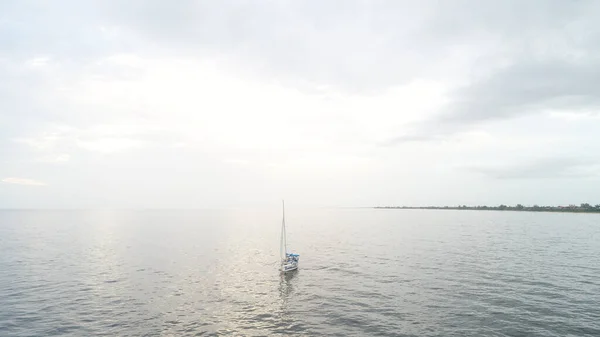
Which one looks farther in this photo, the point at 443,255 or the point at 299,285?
the point at 443,255

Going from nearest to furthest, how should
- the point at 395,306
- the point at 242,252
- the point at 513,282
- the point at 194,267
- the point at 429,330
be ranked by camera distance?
the point at 429,330 → the point at 395,306 → the point at 513,282 → the point at 194,267 → the point at 242,252

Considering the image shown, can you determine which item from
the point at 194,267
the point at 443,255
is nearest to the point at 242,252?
the point at 194,267

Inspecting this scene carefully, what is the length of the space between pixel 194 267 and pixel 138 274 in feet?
35.1

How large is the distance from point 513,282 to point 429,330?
28.0 meters

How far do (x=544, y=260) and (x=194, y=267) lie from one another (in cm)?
7593

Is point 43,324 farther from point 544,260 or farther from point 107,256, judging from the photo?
point 544,260

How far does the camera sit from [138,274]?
2343 inches

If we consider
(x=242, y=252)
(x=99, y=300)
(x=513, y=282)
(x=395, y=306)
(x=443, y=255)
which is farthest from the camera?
(x=242, y=252)

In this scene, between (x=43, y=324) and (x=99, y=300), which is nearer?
(x=43, y=324)

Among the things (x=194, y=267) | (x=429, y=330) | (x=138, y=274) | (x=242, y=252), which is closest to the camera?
(x=429, y=330)

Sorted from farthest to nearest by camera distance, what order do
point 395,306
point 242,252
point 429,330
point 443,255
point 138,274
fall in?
1. point 242,252
2. point 443,255
3. point 138,274
4. point 395,306
5. point 429,330

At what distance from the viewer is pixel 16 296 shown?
4550 cm

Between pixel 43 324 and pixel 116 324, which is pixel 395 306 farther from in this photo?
pixel 43 324

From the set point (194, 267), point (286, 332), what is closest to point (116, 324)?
point (286, 332)
